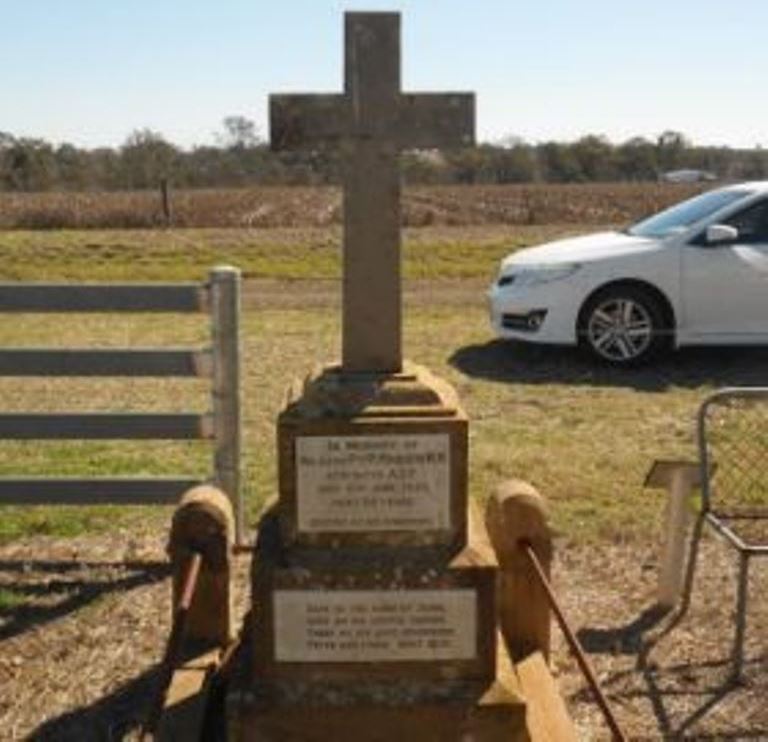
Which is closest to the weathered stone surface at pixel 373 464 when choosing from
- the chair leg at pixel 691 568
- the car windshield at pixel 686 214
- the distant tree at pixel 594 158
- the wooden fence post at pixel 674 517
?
the chair leg at pixel 691 568

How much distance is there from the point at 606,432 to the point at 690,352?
3334mm

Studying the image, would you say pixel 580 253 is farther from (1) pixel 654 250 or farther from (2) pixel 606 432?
(2) pixel 606 432

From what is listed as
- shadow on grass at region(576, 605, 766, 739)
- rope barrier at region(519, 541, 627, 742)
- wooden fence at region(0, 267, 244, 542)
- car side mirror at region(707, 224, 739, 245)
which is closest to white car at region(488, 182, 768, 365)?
car side mirror at region(707, 224, 739, 245)

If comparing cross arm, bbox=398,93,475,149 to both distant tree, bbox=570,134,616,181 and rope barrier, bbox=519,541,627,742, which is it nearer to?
rope barrier, bbox=519,541,627,742

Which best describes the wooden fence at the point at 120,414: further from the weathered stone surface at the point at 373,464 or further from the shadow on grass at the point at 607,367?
the shadow on grass at the point at 607,367

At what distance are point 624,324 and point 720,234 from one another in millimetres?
1041

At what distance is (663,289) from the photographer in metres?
12.3

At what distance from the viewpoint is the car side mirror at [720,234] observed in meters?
12.1

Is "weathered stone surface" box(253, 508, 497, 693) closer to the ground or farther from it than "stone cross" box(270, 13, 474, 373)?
closer to the ground

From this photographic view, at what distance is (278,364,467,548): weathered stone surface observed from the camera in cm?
448

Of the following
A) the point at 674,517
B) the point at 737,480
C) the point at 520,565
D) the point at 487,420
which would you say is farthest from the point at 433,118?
the point at 487,420

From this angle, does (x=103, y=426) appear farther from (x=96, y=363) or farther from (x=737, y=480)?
(x=737, y=480)

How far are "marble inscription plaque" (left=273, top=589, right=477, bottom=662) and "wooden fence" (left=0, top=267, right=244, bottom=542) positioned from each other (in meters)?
2.59

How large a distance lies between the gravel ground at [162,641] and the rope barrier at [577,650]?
1.89 feet
